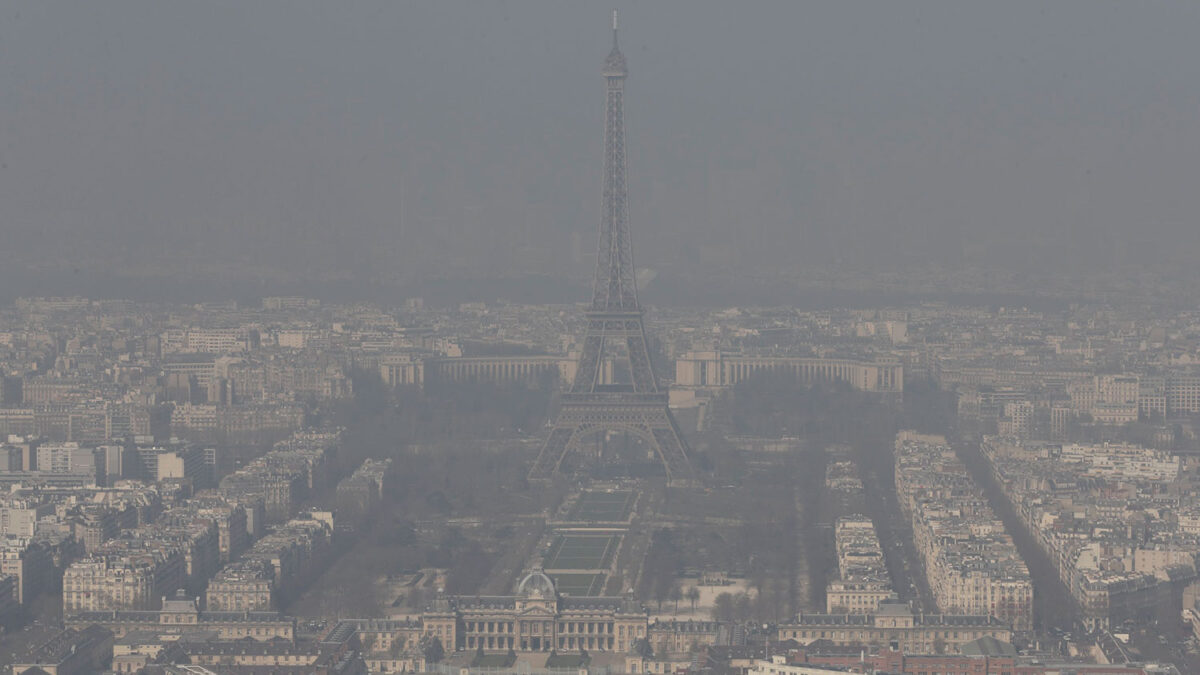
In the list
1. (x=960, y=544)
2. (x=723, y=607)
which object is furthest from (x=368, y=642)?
(x=960, y=544)

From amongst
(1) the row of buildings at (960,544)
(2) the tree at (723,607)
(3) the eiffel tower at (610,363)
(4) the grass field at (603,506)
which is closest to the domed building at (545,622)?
(2) the tree at (723,607)

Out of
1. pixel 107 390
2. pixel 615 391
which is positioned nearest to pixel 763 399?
pixel 615 391

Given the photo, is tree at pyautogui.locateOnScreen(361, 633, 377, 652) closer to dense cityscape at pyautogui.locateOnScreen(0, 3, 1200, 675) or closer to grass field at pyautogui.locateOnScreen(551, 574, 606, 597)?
dense cityscape at pyautogui.locateOnScreen(0, 3, 1200, 675)

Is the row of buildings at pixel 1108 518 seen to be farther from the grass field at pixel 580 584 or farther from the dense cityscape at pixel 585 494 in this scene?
the grass field at pixel 580 584

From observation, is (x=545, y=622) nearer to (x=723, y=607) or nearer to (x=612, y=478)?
(x=723, y=607)

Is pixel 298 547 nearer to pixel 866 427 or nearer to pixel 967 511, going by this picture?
pixel 967 511
